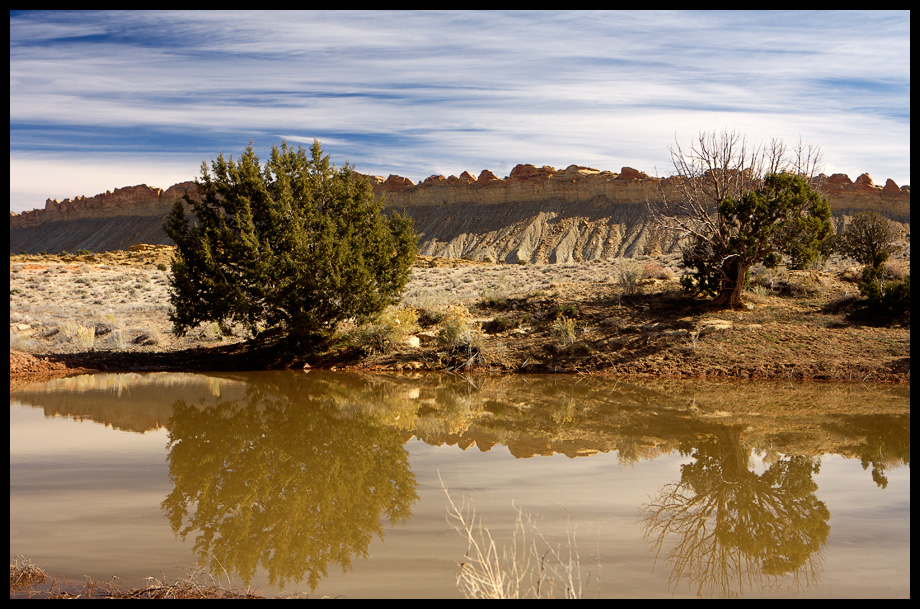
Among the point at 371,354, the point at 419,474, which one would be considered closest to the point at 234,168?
the point at 371,354

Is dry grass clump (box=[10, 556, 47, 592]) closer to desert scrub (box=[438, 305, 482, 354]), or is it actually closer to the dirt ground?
the dirt ground

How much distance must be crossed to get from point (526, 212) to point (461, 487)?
78.8m

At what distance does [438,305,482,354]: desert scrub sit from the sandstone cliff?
4242cm

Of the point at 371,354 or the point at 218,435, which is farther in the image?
the point at 371,354

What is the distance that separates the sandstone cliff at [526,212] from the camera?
73.6 meters

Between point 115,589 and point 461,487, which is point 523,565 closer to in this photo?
point 461,487

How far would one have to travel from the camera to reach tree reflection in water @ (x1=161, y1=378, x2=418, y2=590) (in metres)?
5.96

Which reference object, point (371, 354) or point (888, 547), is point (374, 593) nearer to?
point (888, 547)

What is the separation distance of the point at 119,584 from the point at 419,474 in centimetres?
376

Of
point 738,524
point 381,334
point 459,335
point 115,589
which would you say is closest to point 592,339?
point 459,335

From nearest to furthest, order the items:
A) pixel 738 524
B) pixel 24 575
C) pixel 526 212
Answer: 1. pixel 24 575
2. pixel 738 524
3. pixel 526 212

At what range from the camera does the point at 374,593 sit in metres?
5.14

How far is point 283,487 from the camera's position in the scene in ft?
25.4

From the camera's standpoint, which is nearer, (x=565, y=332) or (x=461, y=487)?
(x=461, y=487)
